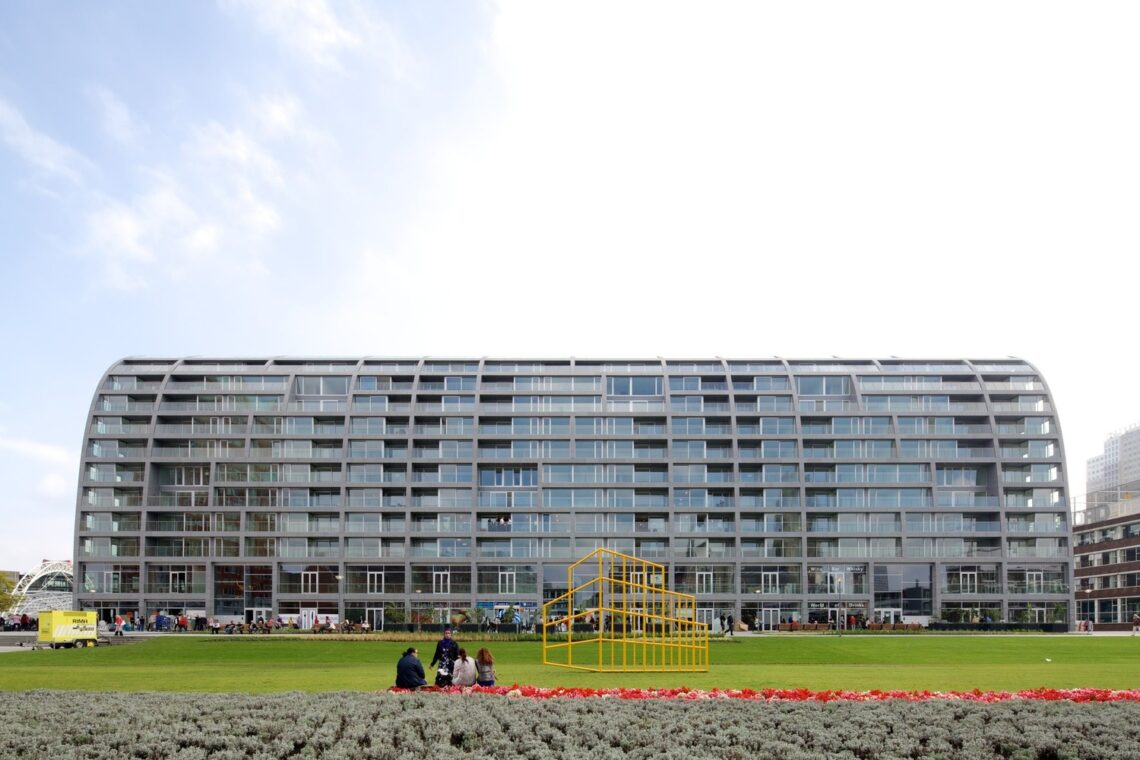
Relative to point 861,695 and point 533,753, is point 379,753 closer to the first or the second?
point 533,753

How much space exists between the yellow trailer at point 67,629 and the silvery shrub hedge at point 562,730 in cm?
4895

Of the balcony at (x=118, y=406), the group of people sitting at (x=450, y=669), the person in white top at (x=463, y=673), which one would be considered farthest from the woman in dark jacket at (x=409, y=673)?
the balcony at (x=118, y=406)

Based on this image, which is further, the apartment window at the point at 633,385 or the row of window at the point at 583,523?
the apartment window at the point at 633,385

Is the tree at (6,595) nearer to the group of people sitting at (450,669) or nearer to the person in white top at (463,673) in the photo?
the group of people sitting at (450,669)

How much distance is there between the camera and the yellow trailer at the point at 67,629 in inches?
2515

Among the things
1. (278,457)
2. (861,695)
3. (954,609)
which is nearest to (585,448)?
(278,457)

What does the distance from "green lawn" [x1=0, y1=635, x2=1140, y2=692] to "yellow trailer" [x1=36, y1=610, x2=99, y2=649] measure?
4136 mm

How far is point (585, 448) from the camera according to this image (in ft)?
360

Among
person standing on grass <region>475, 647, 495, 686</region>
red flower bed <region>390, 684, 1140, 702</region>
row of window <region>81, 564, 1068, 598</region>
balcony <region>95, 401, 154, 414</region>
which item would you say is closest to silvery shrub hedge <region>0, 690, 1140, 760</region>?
red flower bed <region>390, 684, 1140, 702</region>

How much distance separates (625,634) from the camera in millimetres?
34656

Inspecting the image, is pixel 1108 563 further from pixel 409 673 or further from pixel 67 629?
pixel 409 673

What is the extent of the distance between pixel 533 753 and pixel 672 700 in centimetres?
495

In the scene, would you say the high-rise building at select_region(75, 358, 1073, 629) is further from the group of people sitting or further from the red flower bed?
the red flower bed

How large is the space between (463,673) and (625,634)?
411 inches
